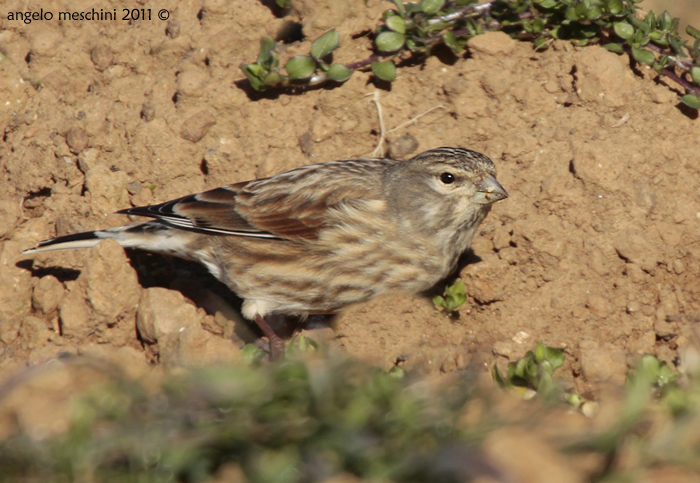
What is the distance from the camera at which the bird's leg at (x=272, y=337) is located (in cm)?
515

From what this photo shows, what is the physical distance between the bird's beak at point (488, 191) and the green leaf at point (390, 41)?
1.43m

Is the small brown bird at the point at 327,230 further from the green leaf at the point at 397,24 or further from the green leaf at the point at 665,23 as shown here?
the green leaf at the point at 665,23

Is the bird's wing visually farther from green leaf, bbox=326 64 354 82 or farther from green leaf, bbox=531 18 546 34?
green leaf, bbox=531 18 546 34

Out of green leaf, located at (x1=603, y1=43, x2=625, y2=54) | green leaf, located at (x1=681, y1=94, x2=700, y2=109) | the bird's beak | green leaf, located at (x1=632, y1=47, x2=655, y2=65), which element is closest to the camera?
the bird's beak

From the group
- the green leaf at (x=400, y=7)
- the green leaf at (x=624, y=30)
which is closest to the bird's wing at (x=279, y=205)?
the green leaf at (x=400, y=7)

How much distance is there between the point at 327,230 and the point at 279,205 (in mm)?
395

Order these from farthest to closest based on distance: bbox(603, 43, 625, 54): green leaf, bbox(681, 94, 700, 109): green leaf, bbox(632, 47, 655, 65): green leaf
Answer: bbox(603, 43, 625, 54): green leaf, bbox(632, 47, 655, 65): green leaf, bbox(681, 94, 700, 109): green leaf

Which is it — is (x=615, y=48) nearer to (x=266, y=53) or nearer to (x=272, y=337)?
(x=266, y=53)

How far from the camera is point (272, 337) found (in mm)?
5215

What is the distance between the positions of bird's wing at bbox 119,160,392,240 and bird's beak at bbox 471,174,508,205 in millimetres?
726

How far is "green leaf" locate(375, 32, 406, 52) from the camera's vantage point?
557 cm

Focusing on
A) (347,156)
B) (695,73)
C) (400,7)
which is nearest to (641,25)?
(695,73)

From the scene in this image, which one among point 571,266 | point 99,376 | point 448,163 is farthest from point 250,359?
point 571,266

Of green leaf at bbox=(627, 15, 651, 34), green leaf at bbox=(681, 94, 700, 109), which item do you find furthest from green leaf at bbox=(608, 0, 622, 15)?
green leaf at bbox=(681, 94, 700, 109)
